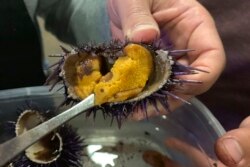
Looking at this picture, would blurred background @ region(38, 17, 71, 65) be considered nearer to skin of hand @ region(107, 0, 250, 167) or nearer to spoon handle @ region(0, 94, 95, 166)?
skin of hand @ region(107, 0, 250, 167)

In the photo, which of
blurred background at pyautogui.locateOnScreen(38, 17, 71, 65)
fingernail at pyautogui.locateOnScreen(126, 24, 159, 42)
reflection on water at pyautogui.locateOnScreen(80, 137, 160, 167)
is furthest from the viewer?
blurred background at pyautogui.locateOnScreen(38, 17, 71, 65)

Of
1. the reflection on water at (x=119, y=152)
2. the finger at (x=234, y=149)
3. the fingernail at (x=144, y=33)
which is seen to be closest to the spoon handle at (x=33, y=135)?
the fingernail at (x=144, y=33)

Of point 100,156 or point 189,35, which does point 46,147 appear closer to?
point 100,156

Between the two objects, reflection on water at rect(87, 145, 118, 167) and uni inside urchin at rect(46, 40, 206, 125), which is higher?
uni inside urchin at rect(46, 40, 206, 125)

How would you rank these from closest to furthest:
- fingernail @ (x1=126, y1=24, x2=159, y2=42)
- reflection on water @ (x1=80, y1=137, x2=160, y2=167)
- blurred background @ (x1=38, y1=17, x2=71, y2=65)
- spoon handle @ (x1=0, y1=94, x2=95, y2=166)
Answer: spoon handle @ (x1=0, y1=94, x2=95, y2=166) < fingernail @ (x1=126, y1=24, x2=159, y2=42) < reflection on water @ (x1=80, y1=137, x2=160, y2=167) < blurred background @ (x1=38, y1=17, x2=71, y2=65)

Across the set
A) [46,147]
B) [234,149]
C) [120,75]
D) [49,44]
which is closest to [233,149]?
[234,149]

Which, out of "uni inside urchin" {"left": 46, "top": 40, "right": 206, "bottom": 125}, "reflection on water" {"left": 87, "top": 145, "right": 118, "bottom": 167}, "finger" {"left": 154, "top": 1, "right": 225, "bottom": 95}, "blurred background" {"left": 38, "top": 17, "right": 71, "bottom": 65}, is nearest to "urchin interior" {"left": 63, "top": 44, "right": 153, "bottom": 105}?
"uni inside urchin" {"left": 46, "top": 40, "right": 206, "bottom": 125}

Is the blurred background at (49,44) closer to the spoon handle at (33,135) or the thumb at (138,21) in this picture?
the thumb at (138,21)
